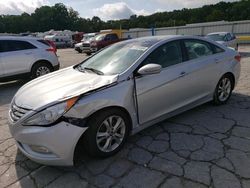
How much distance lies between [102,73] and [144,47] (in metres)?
0.81

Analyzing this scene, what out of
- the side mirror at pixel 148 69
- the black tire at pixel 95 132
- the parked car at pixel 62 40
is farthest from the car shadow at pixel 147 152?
the parked car at pixel 62 40

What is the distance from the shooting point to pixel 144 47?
12.9 ft

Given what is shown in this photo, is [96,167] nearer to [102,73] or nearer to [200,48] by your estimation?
[102,73]

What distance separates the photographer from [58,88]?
10.8ft

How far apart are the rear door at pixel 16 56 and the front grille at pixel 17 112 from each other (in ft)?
16.4

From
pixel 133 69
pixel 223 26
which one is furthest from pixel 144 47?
pixel 223 26

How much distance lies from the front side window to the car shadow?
1.06m

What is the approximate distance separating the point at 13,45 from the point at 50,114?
6023 millimetres

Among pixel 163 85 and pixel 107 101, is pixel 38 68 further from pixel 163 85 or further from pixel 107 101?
pixel 107 101

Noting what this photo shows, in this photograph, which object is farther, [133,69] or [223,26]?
[223,26]

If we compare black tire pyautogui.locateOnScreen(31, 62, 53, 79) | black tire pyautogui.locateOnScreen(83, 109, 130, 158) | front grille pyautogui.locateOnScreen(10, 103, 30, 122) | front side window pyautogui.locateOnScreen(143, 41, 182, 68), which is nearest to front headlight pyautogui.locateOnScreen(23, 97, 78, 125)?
front grille pyautogui.locateOnScreen(10, 103, 30, 122)

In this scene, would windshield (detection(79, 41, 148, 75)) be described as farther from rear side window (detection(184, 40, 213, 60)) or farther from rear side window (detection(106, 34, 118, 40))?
rear side window (detection(106, 34, 118, 40))

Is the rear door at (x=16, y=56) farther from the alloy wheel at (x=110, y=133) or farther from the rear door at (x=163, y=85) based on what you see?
the alloy wheel at (x=110, y=133)

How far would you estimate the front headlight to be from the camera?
2.82 m
